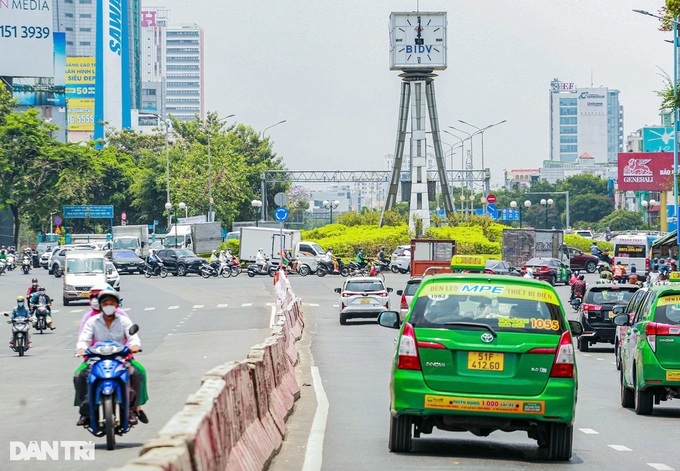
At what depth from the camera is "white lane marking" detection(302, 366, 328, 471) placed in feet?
38.2

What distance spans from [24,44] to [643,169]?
171 feet

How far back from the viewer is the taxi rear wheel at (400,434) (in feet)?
40.3

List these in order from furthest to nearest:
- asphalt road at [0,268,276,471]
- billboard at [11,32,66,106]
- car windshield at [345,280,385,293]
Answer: billboard at [11,32,66,106] → car windshield at [345,280,385,293] → asphalt road at [0,268,276,471]

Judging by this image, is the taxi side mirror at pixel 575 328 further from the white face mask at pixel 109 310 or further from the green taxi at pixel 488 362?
the white face mask at pixel 109 310

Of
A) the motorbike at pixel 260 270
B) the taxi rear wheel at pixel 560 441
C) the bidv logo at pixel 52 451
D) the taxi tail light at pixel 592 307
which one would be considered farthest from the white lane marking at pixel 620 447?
the motorbike at pixel 260 270

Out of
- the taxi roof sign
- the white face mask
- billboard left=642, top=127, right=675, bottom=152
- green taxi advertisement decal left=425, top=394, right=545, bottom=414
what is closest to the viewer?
green taxi advertisement decal left=425, top=394, right=545, bottom=414

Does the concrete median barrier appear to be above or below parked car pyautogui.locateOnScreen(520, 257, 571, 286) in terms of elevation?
above

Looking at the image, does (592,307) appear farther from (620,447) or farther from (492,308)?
(492,308)

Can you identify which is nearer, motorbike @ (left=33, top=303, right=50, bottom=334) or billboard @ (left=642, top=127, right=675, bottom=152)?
motorbike @ (left=33, top=303, right=50, bottom=334)

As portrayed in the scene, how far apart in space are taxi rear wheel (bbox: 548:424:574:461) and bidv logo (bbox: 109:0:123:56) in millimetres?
160597

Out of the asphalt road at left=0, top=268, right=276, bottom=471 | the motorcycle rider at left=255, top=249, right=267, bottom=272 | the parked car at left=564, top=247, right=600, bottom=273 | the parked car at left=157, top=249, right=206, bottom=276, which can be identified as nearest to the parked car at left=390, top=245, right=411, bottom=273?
A: the motorcycle rider at left=255, top=249, right=267, bottom=272

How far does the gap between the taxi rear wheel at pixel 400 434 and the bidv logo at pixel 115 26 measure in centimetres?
16011

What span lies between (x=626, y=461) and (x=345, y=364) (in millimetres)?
13769

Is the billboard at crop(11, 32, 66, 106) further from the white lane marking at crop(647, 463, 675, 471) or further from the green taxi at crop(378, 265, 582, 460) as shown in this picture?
the white lane marking at crop(647, 463, 675, 471)
